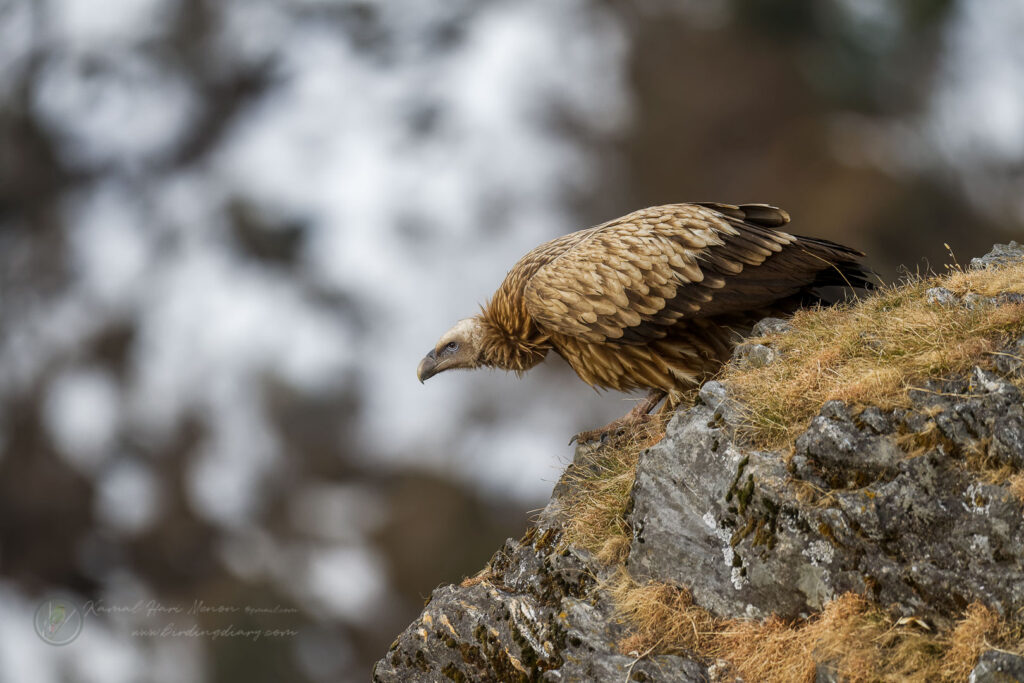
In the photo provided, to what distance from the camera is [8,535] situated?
87.4 ft

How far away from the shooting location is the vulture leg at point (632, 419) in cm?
757

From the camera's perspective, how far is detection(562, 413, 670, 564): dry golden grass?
19.6 feet

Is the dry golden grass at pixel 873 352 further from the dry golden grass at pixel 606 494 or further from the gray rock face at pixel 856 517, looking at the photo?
the dry golden grass at pixel 606 494

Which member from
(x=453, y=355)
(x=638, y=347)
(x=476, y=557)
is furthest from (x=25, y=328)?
(x=638, y=347)

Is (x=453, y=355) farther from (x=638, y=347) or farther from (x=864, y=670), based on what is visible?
(x=864, y=670)

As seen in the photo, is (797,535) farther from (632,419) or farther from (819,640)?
(632,419)

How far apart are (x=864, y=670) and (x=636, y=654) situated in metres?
1.35

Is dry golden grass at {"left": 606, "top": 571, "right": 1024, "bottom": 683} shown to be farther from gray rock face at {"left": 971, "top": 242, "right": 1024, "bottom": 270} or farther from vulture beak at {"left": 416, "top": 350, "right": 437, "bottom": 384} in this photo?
vulture beak at {"left": 416, "top": 350, "right": 437, "bottom": 384}

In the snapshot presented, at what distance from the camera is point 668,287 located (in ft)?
22.6
